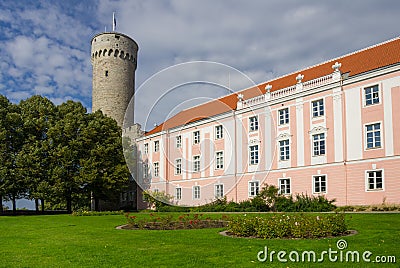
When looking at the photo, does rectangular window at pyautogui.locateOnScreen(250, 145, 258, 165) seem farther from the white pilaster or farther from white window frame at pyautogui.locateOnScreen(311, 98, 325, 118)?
white window frame at pyautogui.locateOnScreen(311, 98, 325, 118)

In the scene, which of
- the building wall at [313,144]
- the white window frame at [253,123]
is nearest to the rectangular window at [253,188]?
the building wall at [313,144]

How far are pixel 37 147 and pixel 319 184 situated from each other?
24.1 metres

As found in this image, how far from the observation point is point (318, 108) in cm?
2903

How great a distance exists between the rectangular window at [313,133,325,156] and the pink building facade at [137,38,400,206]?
0.07 m

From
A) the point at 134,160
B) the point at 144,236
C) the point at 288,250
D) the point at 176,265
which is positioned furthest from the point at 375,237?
the point at 134,160

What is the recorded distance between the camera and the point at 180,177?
40812mm

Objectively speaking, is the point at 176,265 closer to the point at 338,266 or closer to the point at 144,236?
the point at 338,266

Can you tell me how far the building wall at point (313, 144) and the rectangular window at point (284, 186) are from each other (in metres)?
0.16

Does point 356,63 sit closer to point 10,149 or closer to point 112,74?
point 10,149

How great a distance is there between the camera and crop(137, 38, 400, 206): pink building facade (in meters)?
25.0

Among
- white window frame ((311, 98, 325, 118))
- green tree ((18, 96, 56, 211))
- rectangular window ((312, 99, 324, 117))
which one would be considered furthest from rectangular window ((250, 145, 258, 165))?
green tree ((18, 96, 56, 211))

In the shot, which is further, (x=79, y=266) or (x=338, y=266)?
(x=79, y=266)

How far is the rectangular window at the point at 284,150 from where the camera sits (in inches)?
1212

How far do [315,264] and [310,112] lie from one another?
22745mm
